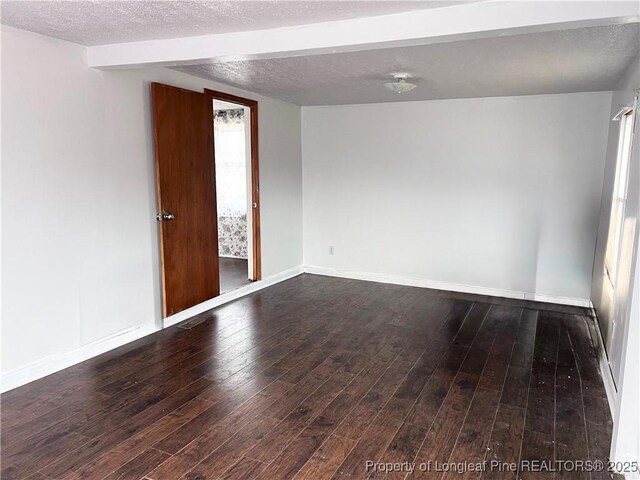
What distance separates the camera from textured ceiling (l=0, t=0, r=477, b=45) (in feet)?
7.30

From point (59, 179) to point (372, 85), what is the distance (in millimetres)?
2804

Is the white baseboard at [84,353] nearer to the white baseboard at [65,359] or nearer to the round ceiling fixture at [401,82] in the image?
the white baseboard at [65,359]

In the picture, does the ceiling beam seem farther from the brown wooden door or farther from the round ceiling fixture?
the round ceiling fixture

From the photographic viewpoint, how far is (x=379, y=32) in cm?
240

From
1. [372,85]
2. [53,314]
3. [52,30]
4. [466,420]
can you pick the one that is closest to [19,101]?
[52,30]

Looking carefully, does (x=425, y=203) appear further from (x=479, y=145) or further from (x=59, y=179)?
(x=59, y=179)

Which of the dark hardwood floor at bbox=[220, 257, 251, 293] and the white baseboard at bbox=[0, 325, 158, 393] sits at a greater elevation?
the dark hardwood floor at bbox=[220, 257, 251, 293]

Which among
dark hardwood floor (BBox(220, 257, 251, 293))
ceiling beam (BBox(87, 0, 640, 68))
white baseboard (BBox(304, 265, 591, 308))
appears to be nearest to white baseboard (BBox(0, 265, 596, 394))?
white baseboard (BBox(304, 265, 591, 308))

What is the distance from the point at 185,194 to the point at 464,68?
257 centimetres

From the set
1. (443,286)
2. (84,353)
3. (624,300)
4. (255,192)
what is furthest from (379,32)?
(443,286)

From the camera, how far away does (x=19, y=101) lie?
284 centimetres

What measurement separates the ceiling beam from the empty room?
0.01 metres

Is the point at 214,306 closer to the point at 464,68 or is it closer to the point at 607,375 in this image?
the point at 464,68

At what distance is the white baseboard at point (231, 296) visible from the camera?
4.23 m
